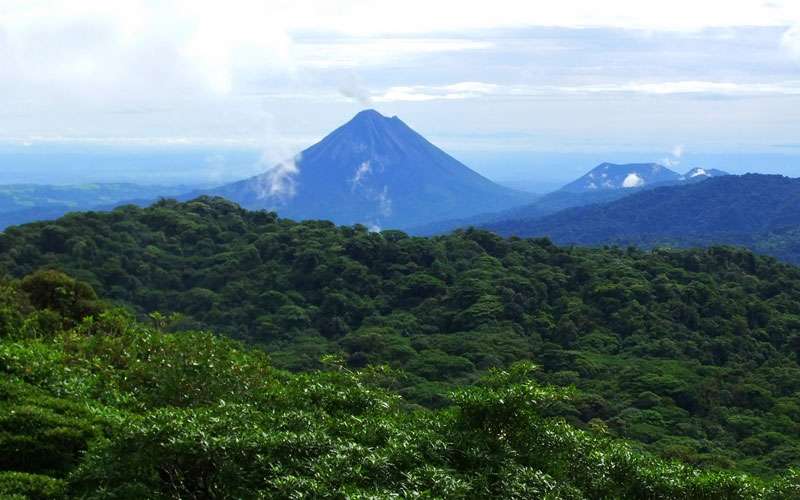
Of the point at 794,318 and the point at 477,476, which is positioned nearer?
the point at 477,476

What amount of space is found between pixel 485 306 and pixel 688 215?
448 feet

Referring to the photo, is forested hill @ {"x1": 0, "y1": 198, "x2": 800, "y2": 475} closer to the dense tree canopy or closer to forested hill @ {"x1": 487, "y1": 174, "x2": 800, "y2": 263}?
the dense tree canopy

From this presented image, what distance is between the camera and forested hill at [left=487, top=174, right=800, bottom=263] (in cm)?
15612

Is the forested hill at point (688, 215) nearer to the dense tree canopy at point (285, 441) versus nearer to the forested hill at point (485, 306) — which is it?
the forested hill at point (485, 306)

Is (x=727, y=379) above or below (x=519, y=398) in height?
below

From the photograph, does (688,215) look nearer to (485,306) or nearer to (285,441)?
(485,306)

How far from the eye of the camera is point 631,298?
154 feet

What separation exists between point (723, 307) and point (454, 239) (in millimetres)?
18438

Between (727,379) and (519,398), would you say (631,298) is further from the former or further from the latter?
(519,398)

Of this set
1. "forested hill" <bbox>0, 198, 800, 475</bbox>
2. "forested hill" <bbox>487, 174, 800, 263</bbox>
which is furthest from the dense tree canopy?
"forested hill" <bbox>487, 174, 800, 263</bbox>

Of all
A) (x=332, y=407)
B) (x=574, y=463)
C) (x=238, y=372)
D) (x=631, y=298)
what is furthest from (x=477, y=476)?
(x=631, y=298)

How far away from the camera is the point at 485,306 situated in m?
44.5

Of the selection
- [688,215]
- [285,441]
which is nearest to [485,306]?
[285,441]

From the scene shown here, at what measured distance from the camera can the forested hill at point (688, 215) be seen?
156 metres
